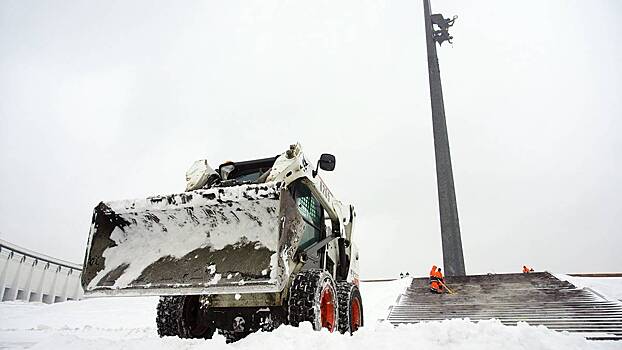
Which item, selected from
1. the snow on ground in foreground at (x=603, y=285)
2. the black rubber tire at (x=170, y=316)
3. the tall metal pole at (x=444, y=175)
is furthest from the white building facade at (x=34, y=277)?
the tall metal pole at (x=444, y=175)

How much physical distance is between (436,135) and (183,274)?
23.8m

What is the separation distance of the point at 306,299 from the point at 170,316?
6.16 ft

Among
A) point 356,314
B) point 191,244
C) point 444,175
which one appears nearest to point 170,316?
point 191,244

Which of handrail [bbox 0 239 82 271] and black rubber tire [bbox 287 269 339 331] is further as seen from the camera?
handrail [bbox 0 239 82 271]

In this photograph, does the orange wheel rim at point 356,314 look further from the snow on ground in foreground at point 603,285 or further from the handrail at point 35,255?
the handrail at point 35,255

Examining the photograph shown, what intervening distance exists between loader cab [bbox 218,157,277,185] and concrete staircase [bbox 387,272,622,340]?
4552 millimetres

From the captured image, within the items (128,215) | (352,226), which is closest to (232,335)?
(128,215)

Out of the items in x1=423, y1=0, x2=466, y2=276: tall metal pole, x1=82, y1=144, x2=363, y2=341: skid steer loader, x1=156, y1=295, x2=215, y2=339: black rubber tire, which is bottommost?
x1=156, y1=295, x2=215, y2=339: black rubber tire

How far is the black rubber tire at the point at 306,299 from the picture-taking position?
3418mm

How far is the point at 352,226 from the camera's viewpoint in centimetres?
600

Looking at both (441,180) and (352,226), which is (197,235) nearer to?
(352,226)

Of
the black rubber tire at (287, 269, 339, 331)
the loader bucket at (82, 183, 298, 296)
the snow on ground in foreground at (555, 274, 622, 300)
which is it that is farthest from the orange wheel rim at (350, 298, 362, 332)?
the snow on ground in foreground at (555, 274, 622, 300)

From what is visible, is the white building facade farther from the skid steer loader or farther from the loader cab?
the loader cab

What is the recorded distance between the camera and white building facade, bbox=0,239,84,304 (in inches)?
432
